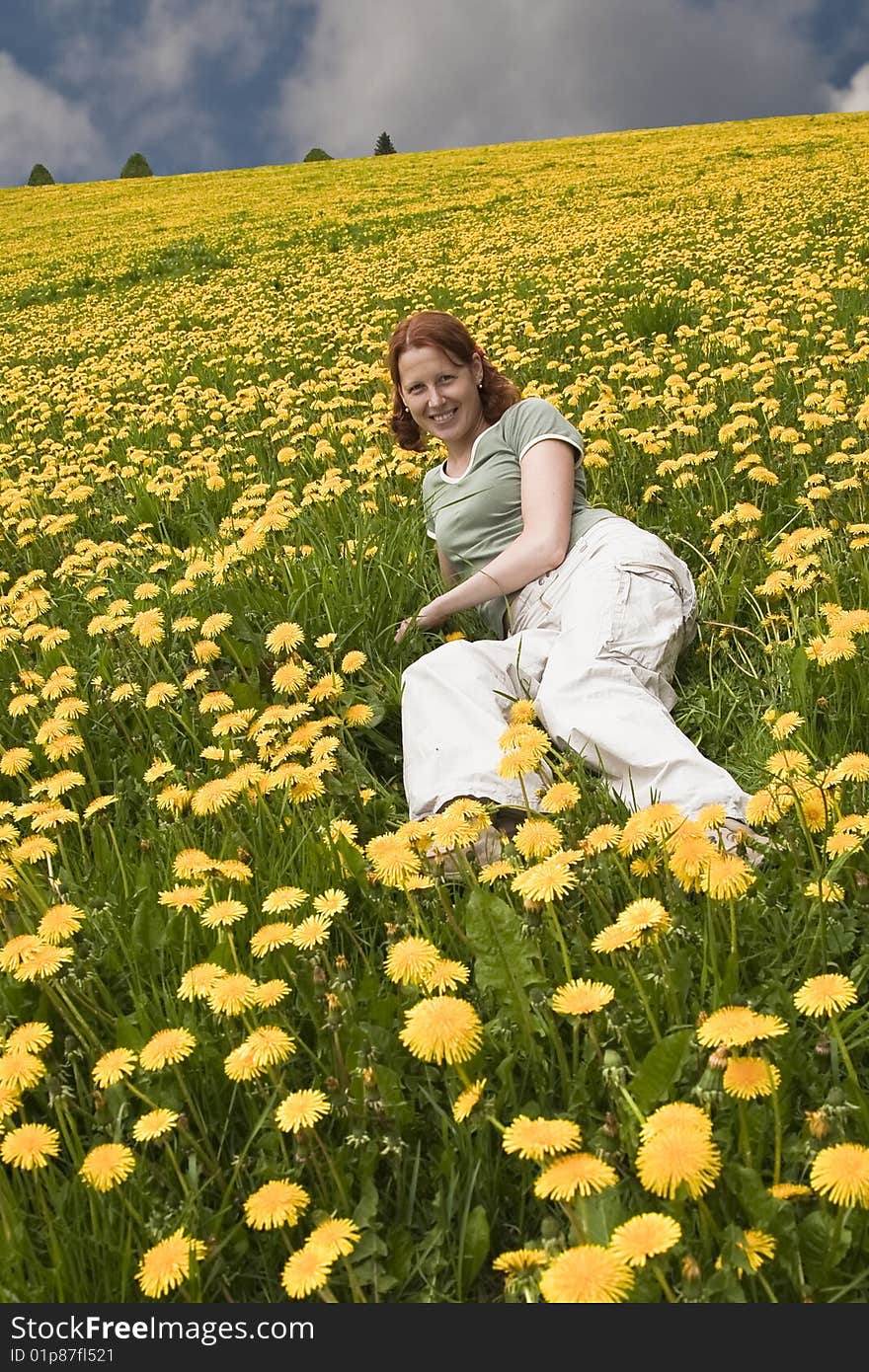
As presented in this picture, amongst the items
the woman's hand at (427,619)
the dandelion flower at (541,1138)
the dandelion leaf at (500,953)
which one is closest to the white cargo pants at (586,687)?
the woman's hand at (427,619)

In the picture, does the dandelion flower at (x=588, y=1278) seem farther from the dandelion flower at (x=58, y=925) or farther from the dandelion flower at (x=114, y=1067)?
the dandelion flower at (x=58, y=925)

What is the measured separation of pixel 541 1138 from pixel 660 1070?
0.27 m

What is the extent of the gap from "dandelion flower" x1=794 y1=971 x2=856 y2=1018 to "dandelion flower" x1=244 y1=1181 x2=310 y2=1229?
0.69m

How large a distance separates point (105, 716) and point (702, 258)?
8.51 metres

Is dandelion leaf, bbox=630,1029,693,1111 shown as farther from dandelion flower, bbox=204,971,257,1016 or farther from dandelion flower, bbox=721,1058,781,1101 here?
dandelion flower, bbox=204,971,257,1016

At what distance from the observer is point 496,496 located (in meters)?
3.31

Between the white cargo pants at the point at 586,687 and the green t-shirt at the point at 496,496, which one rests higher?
the green t-shirt at the point at 496,496

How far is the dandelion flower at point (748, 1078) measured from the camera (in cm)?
127

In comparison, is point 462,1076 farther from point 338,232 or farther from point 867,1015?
point 338,232

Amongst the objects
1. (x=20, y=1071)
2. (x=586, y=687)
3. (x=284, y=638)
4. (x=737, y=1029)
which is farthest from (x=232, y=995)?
(x=284, y=638)

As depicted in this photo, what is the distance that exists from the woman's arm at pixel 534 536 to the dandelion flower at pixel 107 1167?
2.00 m

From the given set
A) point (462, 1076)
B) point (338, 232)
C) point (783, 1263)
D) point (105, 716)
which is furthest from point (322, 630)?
point (338, 232)

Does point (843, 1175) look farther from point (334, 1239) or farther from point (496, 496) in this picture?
point (496, 496)

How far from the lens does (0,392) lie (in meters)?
9.02
